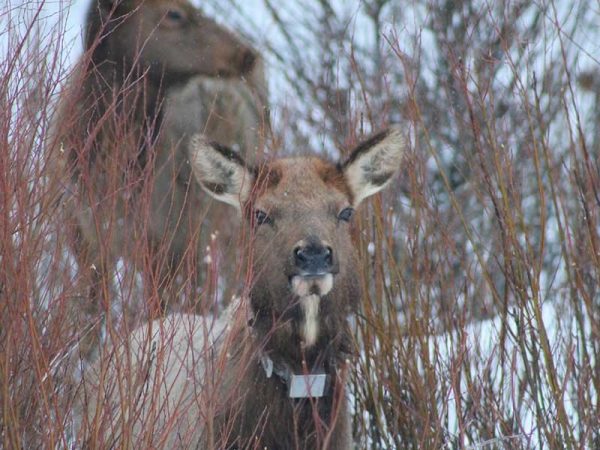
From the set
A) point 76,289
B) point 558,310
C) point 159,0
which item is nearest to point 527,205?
point 159,0

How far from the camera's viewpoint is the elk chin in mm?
4980

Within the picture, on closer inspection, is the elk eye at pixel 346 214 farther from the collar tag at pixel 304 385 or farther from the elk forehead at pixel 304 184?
the collar tag at pixel 304 385

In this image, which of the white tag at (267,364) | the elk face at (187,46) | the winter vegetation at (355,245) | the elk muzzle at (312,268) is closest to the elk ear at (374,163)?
the winter vegetation at (355,245)

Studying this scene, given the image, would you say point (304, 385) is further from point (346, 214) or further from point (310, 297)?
point (346, 214)

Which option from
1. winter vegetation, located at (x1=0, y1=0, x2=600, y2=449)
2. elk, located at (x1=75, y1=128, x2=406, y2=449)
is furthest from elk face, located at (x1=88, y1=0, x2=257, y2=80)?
elk, located at (x1=75, y1=128, x2=406, y2=449)

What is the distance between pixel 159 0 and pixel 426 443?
A: 6205mm

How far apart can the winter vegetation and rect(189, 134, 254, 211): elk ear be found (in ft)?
0.66

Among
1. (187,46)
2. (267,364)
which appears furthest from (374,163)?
(187,46)

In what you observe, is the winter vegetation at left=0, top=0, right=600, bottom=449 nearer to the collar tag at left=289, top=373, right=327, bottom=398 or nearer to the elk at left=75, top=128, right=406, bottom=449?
the elk at left=75, top=128, right=406, bottom=449

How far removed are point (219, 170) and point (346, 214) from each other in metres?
0.73

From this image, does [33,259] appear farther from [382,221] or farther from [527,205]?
[527,205]

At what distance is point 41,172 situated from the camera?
420 centimetres

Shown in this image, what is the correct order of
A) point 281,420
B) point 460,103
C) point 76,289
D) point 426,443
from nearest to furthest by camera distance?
point 76,289
point 281,420
point 426,443
point 460,103

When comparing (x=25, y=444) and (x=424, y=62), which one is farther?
(x=424, y=62)
